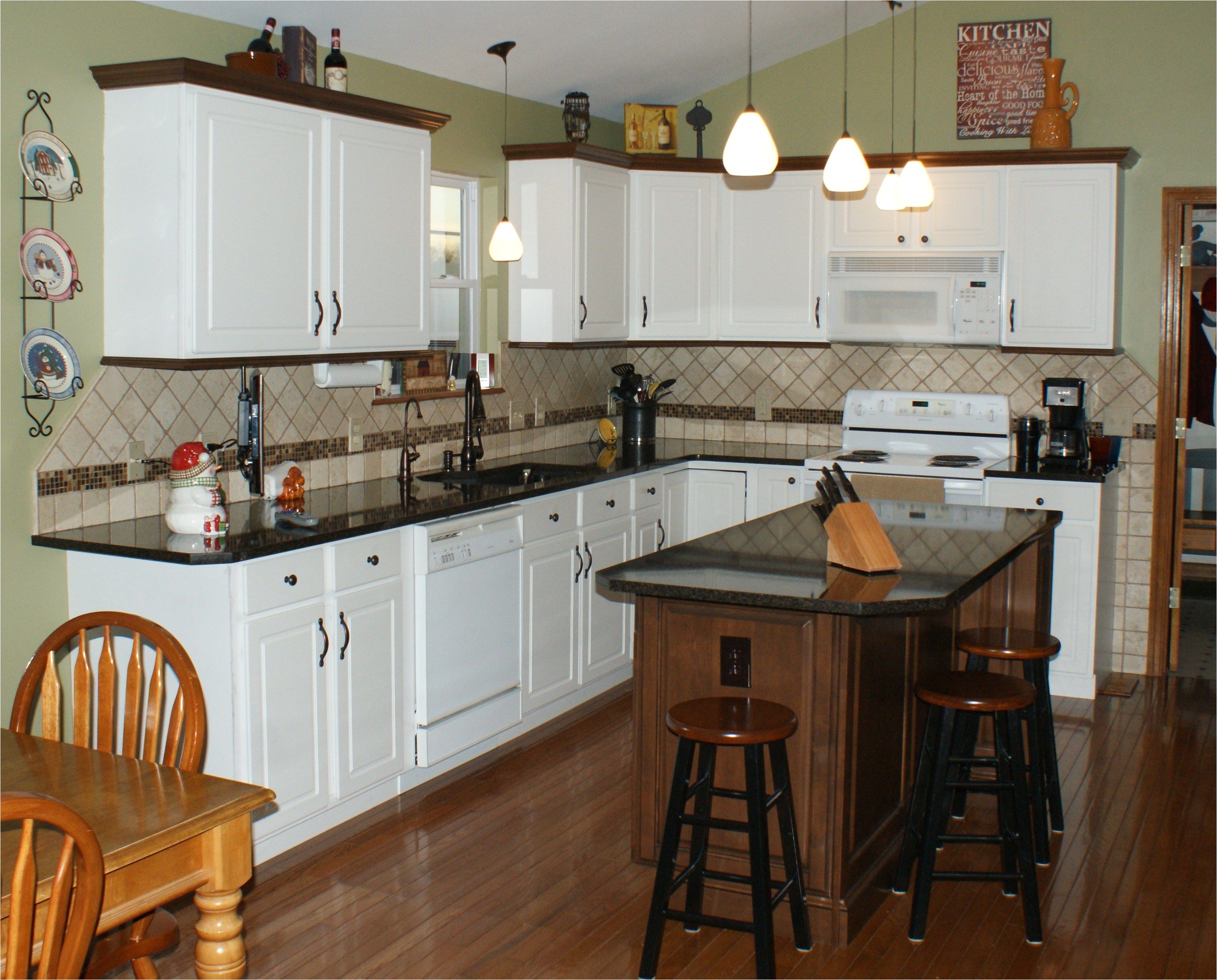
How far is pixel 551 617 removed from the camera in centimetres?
461

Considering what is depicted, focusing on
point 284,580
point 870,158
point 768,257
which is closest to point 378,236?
point 284,580

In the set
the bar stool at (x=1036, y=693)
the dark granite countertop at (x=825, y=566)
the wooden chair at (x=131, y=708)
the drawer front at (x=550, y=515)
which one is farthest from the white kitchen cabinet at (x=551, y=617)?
the wooden chair at (x=131, y=708)

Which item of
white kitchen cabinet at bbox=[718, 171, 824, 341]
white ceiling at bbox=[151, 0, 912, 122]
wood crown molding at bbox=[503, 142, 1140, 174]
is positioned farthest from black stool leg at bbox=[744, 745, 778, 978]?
A: white kitchen cabinet at bbox=[718, 171, 824, 341]

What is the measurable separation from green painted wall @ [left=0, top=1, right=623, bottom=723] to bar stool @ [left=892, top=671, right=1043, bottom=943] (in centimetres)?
238

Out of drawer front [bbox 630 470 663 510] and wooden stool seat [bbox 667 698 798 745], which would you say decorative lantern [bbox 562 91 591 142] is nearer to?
drawer front [bbox 630 470 663 510]

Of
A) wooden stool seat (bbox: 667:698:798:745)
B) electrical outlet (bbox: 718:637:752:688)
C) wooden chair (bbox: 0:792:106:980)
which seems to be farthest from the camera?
electrical outlet (bbox: 718:637:752:688)

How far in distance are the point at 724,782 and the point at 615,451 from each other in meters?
2.74

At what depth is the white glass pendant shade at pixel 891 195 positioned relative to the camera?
3.89 metres

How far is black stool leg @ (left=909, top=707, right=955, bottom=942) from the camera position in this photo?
9.95 ft

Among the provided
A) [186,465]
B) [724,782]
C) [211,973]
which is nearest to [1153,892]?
[724,782]

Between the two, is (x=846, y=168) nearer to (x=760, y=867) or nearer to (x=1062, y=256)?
(x=760, y=867)

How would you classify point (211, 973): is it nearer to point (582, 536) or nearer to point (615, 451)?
point (582, 536)

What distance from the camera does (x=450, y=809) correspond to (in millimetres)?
3902

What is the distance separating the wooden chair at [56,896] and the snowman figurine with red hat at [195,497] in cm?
188
